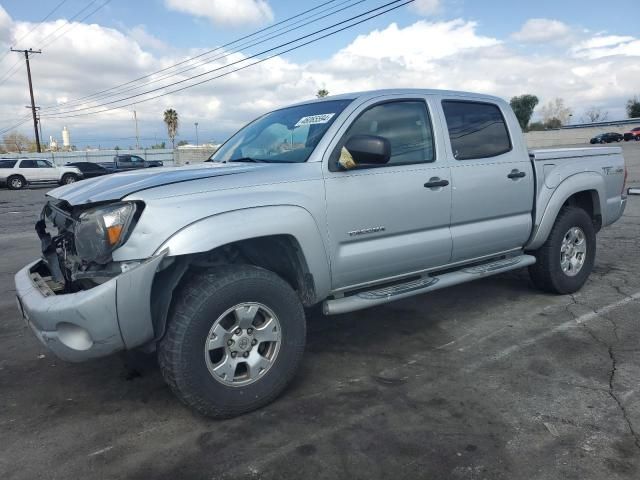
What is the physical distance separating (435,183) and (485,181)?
0.62 metres

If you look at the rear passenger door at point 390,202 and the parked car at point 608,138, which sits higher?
the parked car at point 608,138

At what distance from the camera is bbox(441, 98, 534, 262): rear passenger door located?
429cm

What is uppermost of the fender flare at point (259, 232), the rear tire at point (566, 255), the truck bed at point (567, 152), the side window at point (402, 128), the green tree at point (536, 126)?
the green tree at point (536, 126)

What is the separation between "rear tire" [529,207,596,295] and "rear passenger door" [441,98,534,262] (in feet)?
1.52

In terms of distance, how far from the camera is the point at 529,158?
4898mm

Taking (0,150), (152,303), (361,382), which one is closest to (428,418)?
(361,382)

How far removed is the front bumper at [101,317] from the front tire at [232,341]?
200mm

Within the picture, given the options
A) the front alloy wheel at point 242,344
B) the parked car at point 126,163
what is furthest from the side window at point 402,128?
the parked car at point 126,163

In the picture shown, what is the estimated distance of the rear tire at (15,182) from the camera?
27.3 meters

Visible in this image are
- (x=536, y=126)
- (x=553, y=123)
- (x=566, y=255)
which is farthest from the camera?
(x=553, y=123)

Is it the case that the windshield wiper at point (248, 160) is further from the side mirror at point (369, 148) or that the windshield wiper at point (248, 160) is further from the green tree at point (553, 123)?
the green tree at point (553, 123)

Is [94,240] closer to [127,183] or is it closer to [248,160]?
[127,183]

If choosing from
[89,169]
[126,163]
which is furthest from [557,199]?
[126,163]

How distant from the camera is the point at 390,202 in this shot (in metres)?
3.77
